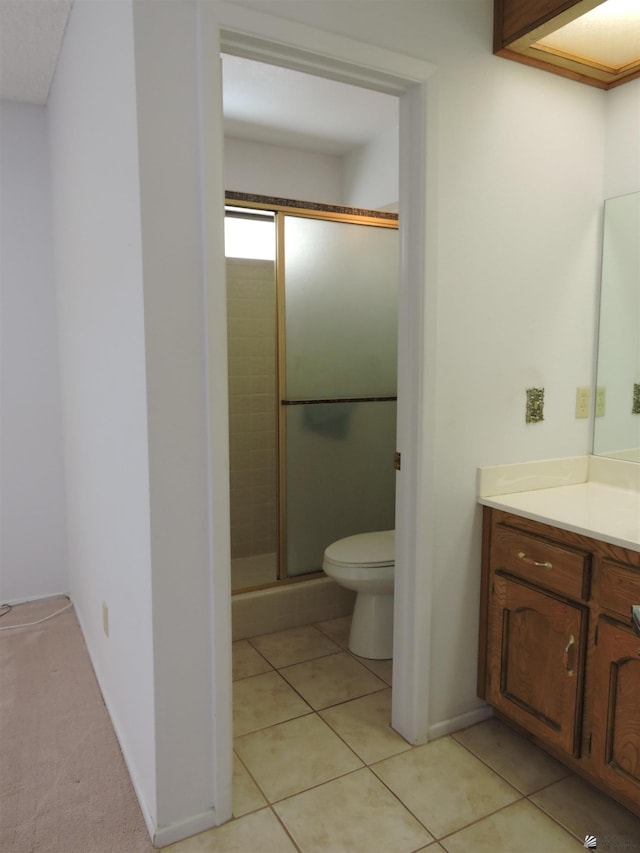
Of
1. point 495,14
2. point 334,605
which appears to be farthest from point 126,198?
point 334,605

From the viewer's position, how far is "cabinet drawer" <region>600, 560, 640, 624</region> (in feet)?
5.34

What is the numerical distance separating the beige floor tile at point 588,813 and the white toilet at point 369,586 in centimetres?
93

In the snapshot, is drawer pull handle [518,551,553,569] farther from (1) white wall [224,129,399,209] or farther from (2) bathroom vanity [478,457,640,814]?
(1) white wall [224,129,399,209]

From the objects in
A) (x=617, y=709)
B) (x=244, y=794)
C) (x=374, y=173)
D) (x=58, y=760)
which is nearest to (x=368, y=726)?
(x=244, y=794)

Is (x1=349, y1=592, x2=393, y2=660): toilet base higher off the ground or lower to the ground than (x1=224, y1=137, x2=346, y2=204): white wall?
lower

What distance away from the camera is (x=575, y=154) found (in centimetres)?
220

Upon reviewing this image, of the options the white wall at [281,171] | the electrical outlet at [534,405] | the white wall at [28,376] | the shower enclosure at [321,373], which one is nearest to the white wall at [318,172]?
the white wall at [281,171]

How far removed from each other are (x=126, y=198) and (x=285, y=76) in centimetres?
157

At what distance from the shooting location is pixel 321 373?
9.96 feet

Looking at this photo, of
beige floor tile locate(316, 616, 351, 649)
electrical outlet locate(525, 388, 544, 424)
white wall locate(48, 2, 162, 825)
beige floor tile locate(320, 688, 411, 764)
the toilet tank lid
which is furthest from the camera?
beige floor tile locate(316, 616, 351, 649)

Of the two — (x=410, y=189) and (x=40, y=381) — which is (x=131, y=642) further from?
(x=40, y=381)

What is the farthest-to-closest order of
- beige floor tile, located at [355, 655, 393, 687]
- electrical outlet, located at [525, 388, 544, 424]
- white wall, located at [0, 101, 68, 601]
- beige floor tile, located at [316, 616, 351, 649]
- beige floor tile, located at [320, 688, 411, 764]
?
white wall, located at [0, 101, 68, 601] < beige floor tile, located at [316, 616, 351, 649] < beige floor tile, located at [355, 655, 393, 687] < electrical outlet, located at [525, 388, 544, 424] < beige floor tile, located at [320, 688, 411, 764]

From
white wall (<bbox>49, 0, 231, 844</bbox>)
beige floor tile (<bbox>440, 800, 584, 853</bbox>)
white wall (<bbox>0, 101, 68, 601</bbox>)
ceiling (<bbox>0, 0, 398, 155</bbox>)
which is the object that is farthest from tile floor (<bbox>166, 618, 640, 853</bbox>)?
ceiling (<bbox>0, 0, 398, 155</bbox>)

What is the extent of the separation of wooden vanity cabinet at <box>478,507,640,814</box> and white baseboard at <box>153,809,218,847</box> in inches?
39.2
